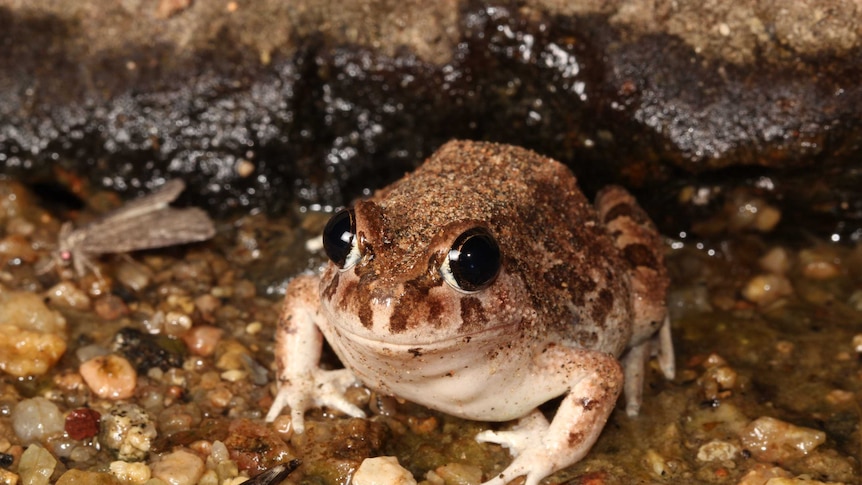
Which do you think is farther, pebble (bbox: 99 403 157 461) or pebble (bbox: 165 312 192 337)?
pebble (bbox: 165 312 192 337)

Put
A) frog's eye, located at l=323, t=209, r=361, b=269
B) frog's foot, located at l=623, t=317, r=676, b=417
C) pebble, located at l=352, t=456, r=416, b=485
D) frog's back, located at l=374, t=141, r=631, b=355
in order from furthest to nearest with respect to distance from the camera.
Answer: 1. frog's foot, located at l=623, t=317, r=676, b=417
2. pebble, located at l=352, t=456, r=416, b=485
3. frog's back, located at l=374, t=141, r=631, b=355
4. frog's eye, located at l=323, t=209, r=361, b=269

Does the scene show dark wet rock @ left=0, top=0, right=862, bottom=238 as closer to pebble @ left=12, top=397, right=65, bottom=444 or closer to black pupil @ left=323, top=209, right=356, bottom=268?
pebble @ left=12, top=397, right=65, bottom=444

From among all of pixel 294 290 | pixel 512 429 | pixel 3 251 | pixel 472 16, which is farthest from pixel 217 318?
pixel 472 16

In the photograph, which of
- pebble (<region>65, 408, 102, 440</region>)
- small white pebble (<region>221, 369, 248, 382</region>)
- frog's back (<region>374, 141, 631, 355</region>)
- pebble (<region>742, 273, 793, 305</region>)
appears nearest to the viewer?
frog's back (<region>374, 141, 631, 355</region>)

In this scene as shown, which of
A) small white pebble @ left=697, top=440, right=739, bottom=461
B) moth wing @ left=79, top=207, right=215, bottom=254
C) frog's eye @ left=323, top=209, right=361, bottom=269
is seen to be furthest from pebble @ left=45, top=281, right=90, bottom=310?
small white pebble @ left=697, top=440, right=739, bottom=461

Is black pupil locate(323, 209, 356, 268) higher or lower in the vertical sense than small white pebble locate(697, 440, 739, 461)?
higher

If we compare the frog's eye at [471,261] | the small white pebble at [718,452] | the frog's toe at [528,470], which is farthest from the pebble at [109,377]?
the small white pebble at [718,452]

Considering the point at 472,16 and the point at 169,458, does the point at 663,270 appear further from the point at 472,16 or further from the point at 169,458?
the point at 169,458
